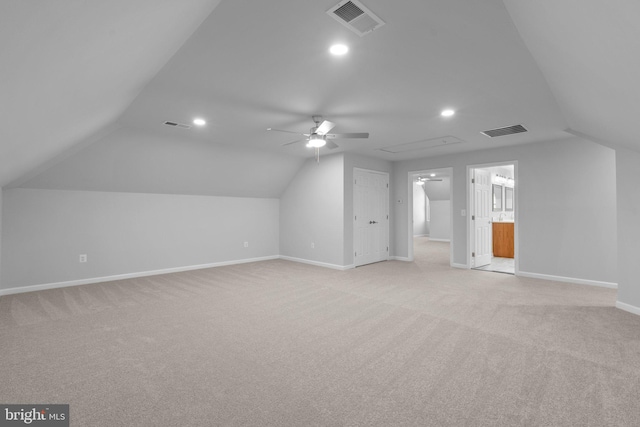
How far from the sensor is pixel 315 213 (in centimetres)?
686

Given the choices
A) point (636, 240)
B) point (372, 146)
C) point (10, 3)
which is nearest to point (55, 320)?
point (10, 3)

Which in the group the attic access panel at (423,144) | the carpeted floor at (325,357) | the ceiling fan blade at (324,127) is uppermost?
the attic access panel at (423,144)

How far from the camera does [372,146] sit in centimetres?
581

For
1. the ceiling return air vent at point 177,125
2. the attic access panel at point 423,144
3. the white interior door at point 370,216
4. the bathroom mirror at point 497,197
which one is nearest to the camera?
the ceiling return air vent at point 177,125

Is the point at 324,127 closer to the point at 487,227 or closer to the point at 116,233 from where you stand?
the point at 116,233

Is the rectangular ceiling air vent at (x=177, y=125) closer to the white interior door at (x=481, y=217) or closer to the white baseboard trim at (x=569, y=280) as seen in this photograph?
the white interior door at (x=481, y=217)

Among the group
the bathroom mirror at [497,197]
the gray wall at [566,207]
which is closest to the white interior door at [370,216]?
the gray wall at [566,207]

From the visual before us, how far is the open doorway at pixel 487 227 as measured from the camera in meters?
6.28

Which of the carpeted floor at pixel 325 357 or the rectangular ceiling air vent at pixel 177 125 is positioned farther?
the rectangular ceiling air vent at pixel 177 125

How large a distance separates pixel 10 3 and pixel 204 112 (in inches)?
119

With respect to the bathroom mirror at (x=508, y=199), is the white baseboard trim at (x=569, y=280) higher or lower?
lower

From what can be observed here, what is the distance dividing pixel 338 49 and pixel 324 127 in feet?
4.46

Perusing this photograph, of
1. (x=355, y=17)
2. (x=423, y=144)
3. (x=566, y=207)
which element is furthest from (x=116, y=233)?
(x=566, y=207)

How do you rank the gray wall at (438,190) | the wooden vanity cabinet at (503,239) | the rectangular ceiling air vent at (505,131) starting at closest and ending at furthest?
the rectangular ceiling air vent at (505,131)
the wooden vanity cabinet at (503,239)
the gray wall at (438,190)
